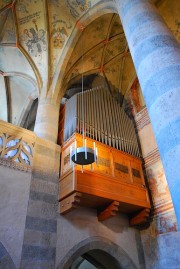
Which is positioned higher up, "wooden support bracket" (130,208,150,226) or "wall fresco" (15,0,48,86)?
"wall fresco" (15,0,48,86)

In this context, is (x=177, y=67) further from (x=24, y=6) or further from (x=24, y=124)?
(x=24, y=124)

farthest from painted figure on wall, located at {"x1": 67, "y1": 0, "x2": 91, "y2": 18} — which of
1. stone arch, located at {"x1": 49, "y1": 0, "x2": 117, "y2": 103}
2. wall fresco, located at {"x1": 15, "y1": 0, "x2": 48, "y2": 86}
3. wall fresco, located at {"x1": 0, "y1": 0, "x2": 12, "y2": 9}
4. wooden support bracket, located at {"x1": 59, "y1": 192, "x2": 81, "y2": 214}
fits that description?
wooden support bracket, located at {"x1": 59, "y1": 192, "x2": 81, "y2": 214}

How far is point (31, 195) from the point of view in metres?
5.56

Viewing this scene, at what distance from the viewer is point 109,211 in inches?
238

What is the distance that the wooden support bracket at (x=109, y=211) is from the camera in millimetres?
5949

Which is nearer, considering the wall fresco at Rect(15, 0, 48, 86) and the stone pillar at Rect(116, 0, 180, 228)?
the stone pillar at Rect(116, 0, 180, 228)

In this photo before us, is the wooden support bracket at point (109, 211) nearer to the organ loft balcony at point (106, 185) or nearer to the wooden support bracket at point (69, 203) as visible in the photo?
the organ loft balcony at point (106, 185)

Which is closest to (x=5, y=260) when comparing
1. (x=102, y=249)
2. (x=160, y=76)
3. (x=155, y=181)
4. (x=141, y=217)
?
(x=102, y=249)

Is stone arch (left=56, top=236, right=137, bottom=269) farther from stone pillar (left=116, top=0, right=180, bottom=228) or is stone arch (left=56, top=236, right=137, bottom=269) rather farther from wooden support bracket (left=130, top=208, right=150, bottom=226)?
stone pillar (left=116, top=0, right=180, bottom=228)

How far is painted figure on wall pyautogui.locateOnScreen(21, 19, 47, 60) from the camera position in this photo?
9.15 metres

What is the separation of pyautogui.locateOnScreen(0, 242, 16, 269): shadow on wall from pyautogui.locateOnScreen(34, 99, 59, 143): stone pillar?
3287mm

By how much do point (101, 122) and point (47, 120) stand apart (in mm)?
1701

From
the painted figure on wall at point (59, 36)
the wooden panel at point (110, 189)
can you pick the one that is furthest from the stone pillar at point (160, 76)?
the painted figure on wall at point (59, 36)

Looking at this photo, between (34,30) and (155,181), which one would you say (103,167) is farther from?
(34,30)
